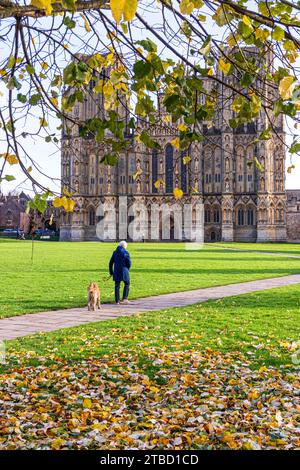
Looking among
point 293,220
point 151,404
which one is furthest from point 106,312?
point 293,220

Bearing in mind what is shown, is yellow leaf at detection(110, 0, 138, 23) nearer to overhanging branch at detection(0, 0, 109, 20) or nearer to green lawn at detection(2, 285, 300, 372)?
overhanging branch at detection(0, 0, 109, 20)

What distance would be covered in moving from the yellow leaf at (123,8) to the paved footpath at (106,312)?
25.8 ft

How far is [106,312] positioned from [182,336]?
3.36 m

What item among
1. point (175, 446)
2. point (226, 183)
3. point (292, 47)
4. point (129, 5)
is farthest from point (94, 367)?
point (226, 183)

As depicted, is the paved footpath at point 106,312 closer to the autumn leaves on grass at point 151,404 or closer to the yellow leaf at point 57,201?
the autumn leaves on grass at point 151,404

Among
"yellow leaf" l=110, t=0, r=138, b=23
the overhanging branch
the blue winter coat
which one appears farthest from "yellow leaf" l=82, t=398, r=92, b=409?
the blue winter coat

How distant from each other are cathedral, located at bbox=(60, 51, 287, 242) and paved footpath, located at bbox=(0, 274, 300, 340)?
2186 inches

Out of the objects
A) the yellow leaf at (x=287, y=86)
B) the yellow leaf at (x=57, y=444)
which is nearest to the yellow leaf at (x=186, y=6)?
the yellow leaf at (x=287, y=86)

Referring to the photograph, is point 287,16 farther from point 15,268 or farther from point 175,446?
point 15,268

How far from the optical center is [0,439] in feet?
16.5

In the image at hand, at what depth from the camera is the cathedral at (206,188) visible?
7450cm

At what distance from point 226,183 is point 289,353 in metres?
68.0

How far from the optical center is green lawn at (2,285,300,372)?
27.8 feet

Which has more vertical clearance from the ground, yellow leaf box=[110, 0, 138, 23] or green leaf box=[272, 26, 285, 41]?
green leaf box=[272, 26, 285, 41]
